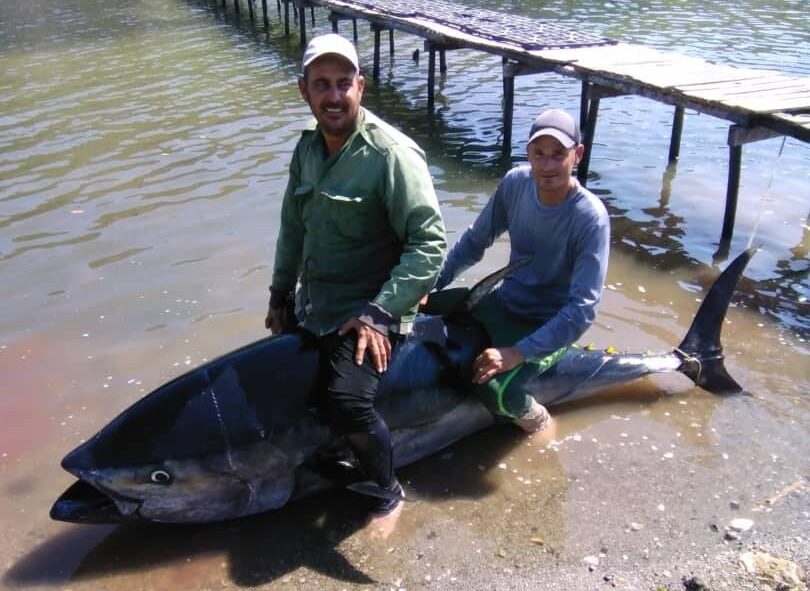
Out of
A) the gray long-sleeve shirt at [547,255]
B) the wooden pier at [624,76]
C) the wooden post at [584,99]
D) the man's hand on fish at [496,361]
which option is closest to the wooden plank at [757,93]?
the wooden pier at [624,76]

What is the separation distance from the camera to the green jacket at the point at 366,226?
11.7 feet

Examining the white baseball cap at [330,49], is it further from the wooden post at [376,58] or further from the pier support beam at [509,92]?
the wooden post at [376,58]

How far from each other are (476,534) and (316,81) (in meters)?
2.42

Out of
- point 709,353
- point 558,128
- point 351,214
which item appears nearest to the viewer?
point 351,214

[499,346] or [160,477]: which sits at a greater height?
[499,346]

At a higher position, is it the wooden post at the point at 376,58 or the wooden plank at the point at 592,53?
the wooden plank at the point at 592,53

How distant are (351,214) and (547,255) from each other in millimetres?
1233

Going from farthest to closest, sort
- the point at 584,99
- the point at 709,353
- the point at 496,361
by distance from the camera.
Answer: the point at 584,99
the point at 709,353
the point at 496,361

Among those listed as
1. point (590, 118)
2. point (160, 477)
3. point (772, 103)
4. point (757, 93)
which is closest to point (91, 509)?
point (160, 477)

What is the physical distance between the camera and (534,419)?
15.3 ft

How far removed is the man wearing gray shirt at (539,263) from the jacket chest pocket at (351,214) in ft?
3.10

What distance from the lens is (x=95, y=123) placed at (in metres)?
11.5

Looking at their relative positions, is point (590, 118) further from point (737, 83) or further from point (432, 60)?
point (432, 60)

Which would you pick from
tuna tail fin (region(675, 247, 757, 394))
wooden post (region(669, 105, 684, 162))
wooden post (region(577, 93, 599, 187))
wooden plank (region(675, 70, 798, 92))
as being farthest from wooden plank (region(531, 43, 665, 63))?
Answer: tuna tail fin (region(675, 247, 757, 394))
